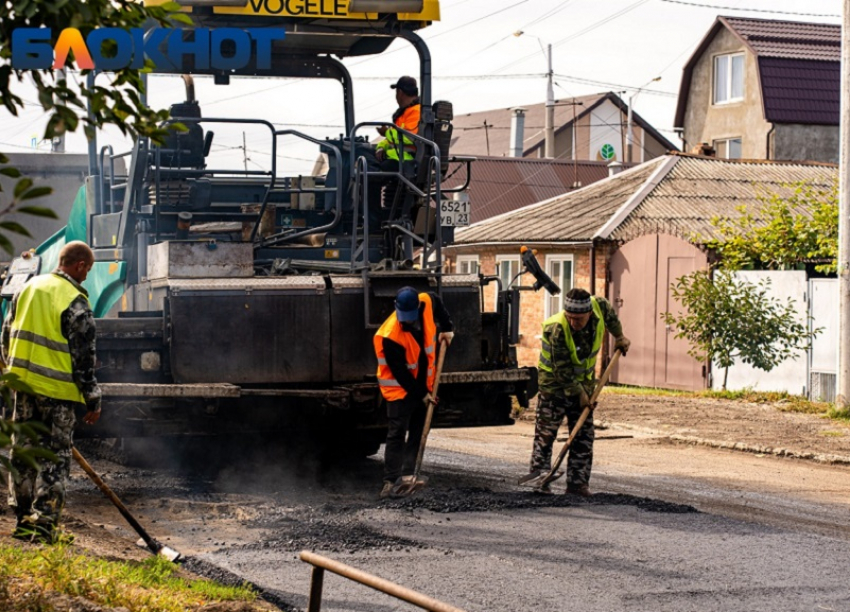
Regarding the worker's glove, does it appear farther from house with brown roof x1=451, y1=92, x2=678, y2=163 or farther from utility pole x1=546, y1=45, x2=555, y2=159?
house with brown roof x1=451, y1=92, x2=678, y2=163

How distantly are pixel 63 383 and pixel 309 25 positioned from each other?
4356 mm

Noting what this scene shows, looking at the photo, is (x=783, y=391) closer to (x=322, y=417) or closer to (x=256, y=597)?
(x=322, y=417)

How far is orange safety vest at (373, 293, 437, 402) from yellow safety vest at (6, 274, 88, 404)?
9.27 ft

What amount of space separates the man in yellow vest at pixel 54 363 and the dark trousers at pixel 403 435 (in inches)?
113

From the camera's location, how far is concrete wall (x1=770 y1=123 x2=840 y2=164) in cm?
4112

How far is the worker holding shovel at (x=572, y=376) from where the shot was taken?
1062 cm

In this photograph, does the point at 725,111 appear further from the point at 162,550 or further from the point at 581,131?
the point at 162,550

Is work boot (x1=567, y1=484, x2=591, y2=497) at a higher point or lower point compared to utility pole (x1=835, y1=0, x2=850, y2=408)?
lower

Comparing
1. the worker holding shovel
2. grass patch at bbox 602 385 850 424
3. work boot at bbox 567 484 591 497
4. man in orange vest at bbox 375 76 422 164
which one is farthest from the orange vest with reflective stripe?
grass patch at bbox 602 385 850 424

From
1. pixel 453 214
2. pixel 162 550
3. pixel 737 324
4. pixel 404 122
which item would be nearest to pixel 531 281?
pixel 737 324

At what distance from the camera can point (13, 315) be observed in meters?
8.24

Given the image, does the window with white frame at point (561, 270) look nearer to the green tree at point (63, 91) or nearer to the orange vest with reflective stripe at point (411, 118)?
the orange vest with reflective stripe at point (411, 118)

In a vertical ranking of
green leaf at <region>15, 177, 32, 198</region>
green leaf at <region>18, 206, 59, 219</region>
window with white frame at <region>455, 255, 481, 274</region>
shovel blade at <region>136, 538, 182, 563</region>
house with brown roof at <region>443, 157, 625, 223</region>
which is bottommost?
shovel blade at <region>136, 538, 182, 563</region>

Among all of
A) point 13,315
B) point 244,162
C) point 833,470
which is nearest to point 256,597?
point 13,315
